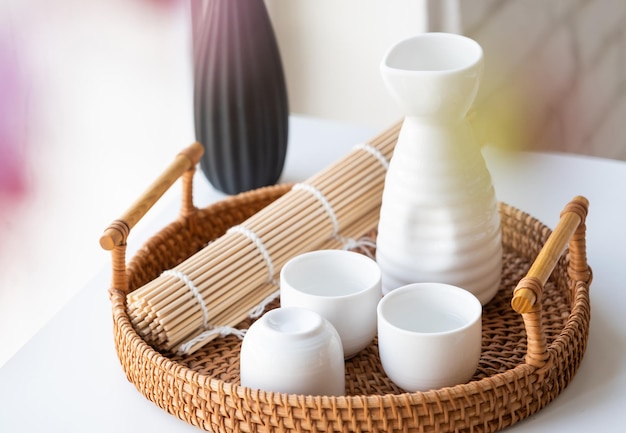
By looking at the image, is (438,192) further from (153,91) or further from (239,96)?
(153,91)

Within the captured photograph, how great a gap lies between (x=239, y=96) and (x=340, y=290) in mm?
362

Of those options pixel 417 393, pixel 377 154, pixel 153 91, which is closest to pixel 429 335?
pixel 417 393

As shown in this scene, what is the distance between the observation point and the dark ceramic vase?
1022 millimetres

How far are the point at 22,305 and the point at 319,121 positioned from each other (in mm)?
508

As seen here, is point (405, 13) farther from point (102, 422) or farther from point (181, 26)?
point (102, 422)

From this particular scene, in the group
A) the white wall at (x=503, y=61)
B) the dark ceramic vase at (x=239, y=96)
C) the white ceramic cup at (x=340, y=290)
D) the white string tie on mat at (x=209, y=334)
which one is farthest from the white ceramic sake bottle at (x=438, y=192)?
the white wall at (x=503, y=61)

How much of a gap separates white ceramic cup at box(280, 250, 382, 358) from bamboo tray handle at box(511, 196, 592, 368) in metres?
0.12

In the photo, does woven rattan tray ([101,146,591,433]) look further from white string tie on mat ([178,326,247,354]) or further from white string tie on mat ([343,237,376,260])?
white string tie on mat ([343,237,376,260])

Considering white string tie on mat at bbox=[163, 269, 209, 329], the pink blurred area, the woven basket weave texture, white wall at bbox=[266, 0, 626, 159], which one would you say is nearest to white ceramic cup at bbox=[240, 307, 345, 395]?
the woven basket weave texture

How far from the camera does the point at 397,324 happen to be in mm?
694

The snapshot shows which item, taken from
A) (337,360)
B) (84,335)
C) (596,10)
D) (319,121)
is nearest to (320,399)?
(337,360)

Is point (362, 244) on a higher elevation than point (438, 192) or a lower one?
lower

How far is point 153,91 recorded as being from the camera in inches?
52.8

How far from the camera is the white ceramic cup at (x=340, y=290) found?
0.69 meters
